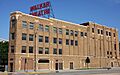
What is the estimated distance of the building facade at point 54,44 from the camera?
186ft

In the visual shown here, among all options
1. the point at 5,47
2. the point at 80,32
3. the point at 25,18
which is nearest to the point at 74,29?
the point at 80,32

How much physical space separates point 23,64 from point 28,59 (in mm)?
2135

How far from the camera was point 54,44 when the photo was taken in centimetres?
6588

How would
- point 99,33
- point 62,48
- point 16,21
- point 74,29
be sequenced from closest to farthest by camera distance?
point 16,21 < point 62,48 < point 74,29 < point 99,33

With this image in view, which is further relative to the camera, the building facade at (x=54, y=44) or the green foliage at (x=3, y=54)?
the green foliage at (x=3, y=54)

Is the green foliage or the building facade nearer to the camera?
the building facade

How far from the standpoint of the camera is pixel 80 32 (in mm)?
75938

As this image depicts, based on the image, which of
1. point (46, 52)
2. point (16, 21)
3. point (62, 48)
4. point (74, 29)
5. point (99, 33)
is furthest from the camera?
point (99, 33)

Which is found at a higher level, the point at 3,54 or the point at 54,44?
the point at 54,44

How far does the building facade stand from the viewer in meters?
56.7

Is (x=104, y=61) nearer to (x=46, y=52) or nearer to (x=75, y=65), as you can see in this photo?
(x=75, y=65)

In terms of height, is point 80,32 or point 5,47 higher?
point 80,32

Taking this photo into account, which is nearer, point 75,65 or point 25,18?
point 25,18

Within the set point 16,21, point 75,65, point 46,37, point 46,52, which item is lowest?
point 75,65
